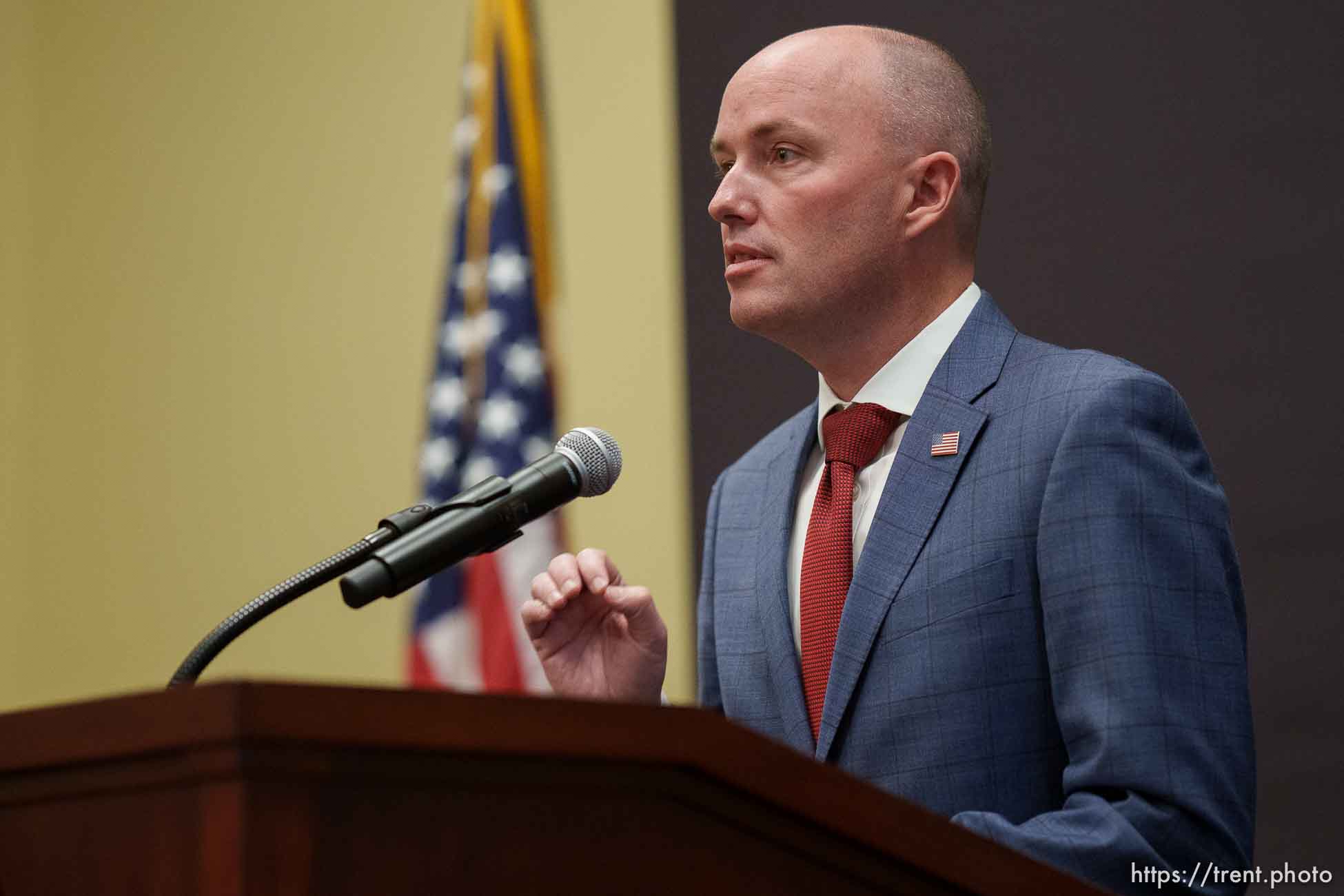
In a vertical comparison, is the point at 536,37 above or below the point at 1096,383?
above

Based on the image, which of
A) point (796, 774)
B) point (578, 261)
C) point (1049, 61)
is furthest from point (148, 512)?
point (796, 774)

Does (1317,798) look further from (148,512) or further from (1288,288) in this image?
(148,512)

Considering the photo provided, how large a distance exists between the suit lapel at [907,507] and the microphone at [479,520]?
0.43 meters

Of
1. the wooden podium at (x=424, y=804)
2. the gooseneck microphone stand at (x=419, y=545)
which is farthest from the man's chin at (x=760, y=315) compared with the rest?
the wooden podium at (x=424, y=804)

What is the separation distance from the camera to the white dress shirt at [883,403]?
6.38 ft

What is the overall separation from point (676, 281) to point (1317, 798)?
1.65 meters

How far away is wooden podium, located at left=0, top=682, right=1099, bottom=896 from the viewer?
2.84 feet

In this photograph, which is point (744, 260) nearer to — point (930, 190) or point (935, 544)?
point (930, 190)

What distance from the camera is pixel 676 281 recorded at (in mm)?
3344

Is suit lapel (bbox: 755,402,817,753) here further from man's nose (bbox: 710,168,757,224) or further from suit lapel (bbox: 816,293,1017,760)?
man's nose (bbox: 710,168,757,224)

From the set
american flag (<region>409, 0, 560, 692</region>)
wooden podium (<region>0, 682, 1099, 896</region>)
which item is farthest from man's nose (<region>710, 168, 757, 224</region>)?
american flag (<region>409, 0, 560, 692</region>)

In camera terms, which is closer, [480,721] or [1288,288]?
[480,721]

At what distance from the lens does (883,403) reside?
2.01 m

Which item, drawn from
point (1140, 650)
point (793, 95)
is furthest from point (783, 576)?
point (793, 95)
